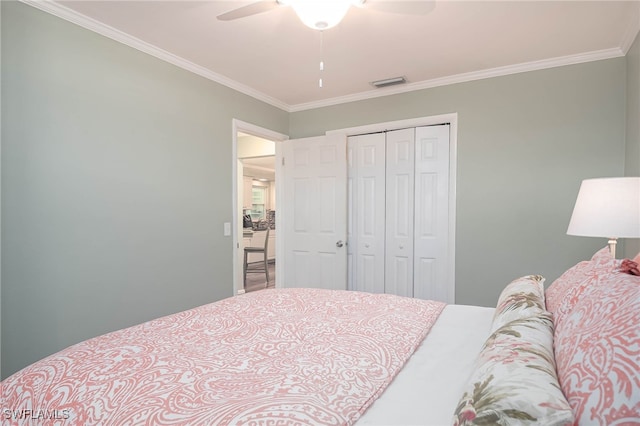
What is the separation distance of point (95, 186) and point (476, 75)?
A: 319cm

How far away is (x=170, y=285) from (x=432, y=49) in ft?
9.10

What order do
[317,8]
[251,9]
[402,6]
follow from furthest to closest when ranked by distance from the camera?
1. [402,6]
2. [251,9]
3. [317,8]

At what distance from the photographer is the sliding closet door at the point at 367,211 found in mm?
3633

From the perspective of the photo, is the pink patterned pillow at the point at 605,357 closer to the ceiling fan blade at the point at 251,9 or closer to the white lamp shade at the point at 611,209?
the white lamp shade at the point at 611,209

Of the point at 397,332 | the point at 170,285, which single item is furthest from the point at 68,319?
the point at 397,332

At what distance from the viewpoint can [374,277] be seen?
3.67 metres

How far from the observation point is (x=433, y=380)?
3.50 feet

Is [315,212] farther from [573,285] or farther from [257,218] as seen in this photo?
[257,218]

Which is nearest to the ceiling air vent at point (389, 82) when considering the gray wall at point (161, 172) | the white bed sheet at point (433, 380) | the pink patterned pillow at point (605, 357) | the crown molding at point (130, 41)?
the gray wall at point (161, 172)

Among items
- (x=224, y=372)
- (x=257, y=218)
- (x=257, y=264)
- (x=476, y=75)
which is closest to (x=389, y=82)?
(x=476, y=75)

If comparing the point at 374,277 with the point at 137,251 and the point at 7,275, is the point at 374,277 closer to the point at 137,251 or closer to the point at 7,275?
the point at 137,251

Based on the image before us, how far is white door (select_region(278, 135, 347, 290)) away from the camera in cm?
367

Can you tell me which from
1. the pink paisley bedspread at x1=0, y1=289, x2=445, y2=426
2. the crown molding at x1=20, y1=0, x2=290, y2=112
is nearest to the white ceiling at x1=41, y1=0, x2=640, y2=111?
the crown molding at x1=20, y1=0, x2=290, y2=112

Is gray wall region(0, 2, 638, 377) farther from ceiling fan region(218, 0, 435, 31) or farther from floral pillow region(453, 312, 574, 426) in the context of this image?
floral pillow region(453, 312, 574, 426)
